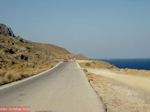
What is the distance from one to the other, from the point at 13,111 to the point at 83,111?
2.57 m

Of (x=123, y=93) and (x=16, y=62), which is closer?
(x=123, y=93)

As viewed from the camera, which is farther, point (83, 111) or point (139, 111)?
point (139, 111)

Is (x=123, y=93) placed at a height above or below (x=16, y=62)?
below

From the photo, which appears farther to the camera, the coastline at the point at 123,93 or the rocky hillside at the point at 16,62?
the rocky hillside at the point at 16,62

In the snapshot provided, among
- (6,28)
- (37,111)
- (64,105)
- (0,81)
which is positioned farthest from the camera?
(6,28)

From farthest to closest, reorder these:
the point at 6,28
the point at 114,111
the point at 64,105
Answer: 1. the point at 6,28
2. the point at 64,105
3. the point at 114,111

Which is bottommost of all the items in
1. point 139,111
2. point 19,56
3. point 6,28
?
point 139,111

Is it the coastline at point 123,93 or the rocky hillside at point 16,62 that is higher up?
the rocky hillside at point 16,62

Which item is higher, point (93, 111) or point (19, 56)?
point (19, 56)

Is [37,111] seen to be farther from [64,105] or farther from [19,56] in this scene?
Answer: [19,56]

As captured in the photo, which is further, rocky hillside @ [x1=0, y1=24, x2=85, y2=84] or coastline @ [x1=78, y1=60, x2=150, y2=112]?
rocky hillside @ [x1=0, y1=24, x2=85, y2=84]

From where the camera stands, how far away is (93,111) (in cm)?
741

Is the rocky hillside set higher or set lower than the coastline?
higher

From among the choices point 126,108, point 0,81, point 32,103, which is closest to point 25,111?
point 32,103
